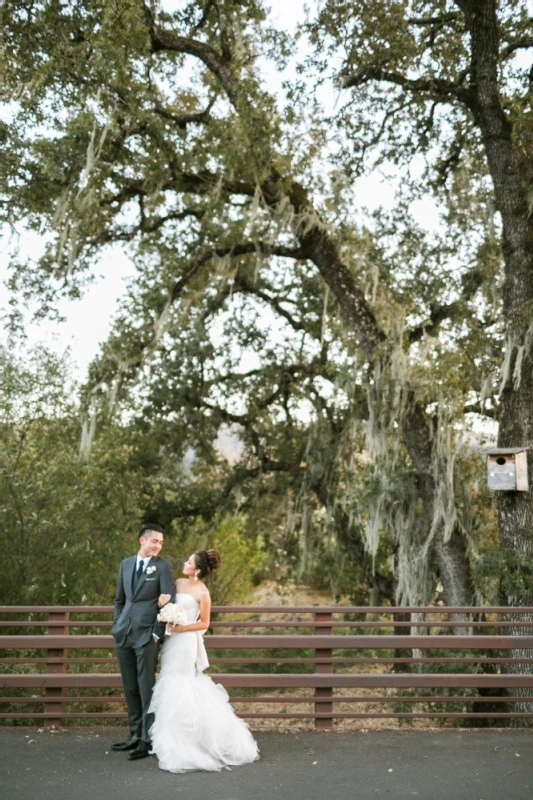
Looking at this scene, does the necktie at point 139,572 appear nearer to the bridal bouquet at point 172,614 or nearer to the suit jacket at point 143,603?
the suit jacket at point 143,603

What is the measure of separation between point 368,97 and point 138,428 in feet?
20.7

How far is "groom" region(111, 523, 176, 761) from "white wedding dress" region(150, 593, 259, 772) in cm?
12

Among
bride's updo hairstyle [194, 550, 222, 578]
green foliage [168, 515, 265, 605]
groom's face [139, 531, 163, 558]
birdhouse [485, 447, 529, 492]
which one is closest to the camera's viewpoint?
groom's face [139, 531, 163, 558]

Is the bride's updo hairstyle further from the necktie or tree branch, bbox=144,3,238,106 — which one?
tree branch, bbox=144,3,238,106

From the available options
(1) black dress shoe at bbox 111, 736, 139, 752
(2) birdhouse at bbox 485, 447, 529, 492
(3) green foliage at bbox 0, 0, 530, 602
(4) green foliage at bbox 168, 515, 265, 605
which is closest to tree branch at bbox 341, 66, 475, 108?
(3) green foliage at bbox 0, 0, 530, 602

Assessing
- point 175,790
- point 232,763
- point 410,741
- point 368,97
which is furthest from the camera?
point 368,97

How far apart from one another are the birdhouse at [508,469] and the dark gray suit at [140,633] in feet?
14.9

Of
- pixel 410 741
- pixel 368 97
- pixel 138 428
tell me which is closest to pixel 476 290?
pixel 368 97

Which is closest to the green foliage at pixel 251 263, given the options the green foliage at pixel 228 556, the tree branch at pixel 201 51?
the tree branch at pixel 201 51

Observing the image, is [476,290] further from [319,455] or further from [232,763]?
[232,763]

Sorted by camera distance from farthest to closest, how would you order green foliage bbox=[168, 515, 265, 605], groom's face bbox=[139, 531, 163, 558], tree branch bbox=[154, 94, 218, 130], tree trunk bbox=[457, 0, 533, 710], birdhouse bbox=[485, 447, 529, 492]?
green foliage bbox=[168, 515, 265, 605] < tree branch bbox=[154, 94, 218, 130] < tree trunk bbox=[457, 0, 533, 710] < birdhouse bbox=[485, 447, 529, 492] < groom's face bbox=[139, 531, 163, 558]

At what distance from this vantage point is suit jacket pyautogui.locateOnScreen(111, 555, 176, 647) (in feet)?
17.6

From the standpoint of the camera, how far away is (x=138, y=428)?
44.4 feet

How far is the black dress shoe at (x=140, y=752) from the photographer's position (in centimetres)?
528
